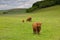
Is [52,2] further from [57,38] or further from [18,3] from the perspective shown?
[57,38]

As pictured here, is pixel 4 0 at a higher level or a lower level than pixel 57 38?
lower

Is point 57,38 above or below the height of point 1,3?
above

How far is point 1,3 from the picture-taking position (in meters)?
41.0

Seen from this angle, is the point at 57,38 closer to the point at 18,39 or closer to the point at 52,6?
the point at 18,39

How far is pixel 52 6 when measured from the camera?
33.7 meters

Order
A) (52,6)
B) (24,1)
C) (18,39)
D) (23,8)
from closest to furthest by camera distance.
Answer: (18,39) → (52,6) → (23,8) → (24,1)

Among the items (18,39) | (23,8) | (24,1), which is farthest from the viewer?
(24,1)

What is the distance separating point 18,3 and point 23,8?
261cm

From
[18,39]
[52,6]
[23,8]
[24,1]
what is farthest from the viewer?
[24,1]

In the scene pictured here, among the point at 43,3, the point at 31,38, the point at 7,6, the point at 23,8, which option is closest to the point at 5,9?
the point at 7,6

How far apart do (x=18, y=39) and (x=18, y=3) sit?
32.6m

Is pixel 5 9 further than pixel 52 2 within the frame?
Yes

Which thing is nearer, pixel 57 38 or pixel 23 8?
pixel 57 38

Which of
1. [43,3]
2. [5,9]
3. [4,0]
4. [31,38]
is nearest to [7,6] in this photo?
[5,9]
